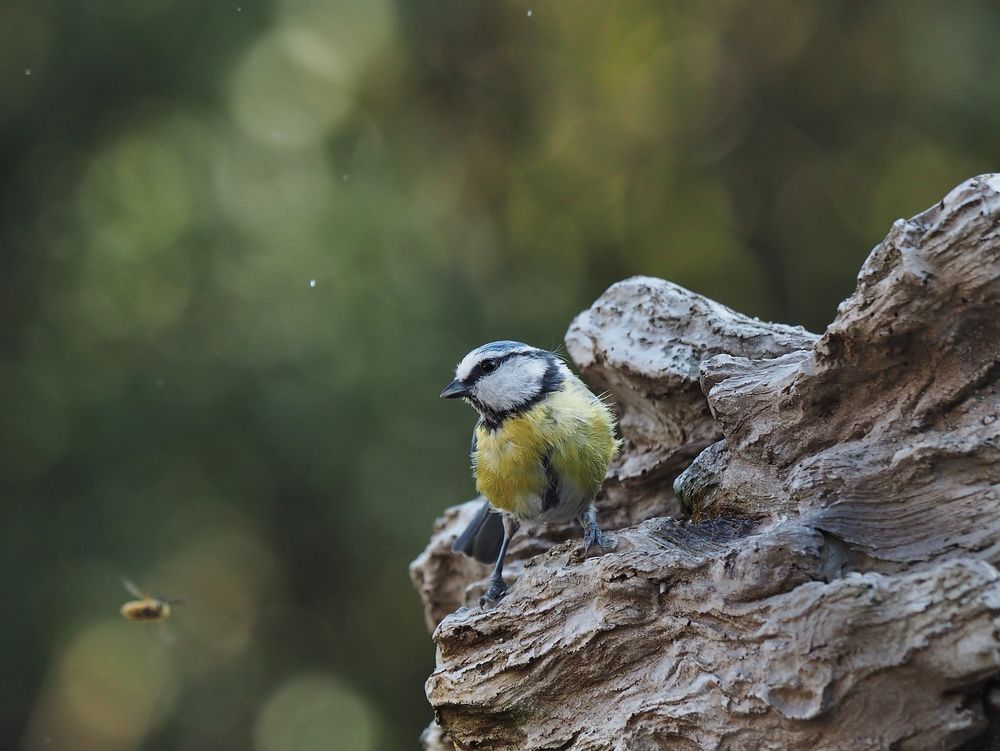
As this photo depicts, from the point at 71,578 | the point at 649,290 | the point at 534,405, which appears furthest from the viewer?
the point at 71,578

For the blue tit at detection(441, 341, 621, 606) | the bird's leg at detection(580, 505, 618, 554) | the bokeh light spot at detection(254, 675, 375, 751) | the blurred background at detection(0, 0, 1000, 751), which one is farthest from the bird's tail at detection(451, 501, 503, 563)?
the bokeh light spot at detection(254, 675, 375, 751)

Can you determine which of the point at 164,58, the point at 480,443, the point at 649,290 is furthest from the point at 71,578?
the point at 649,290

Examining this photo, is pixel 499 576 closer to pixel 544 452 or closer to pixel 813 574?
pixel 544 452

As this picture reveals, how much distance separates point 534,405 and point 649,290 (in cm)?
48

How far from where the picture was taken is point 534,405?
254 centimetres

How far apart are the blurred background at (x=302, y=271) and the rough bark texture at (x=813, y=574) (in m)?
2.39

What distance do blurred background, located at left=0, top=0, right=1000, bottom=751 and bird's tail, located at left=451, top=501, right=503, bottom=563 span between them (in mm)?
1673

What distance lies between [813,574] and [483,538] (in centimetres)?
125

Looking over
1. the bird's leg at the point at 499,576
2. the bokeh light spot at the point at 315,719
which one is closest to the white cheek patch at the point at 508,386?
the bird's leg at the point at 499,576

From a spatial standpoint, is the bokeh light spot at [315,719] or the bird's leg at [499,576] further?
the bokeh light spot at [315,719]

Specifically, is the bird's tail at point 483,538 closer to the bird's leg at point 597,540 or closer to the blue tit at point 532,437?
the blue tit at point 532,437

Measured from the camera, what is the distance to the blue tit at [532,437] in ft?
8.19

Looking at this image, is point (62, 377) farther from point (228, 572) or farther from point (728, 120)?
point (728, 120)

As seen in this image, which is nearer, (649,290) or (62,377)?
(649,290)
